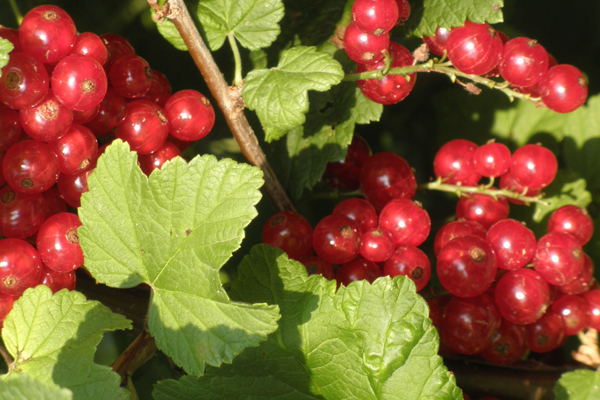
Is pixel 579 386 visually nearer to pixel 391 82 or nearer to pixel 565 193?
pixel 565 193

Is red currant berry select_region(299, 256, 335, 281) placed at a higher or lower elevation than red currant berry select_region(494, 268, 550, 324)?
higher

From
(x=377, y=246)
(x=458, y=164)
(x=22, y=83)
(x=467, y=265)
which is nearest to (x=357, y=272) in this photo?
(x=377, y=246)

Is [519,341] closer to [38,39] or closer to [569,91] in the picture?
[569,91]

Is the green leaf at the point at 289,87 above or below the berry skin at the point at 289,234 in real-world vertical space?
above

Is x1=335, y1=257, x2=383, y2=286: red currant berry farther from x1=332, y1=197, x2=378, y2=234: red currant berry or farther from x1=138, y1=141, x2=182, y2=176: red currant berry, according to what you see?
x1=138, y1=141, x2=182, y2=176: red currant berry

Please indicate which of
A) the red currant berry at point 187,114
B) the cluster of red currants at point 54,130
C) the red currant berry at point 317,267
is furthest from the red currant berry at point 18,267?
the red currant berry at point 317,267

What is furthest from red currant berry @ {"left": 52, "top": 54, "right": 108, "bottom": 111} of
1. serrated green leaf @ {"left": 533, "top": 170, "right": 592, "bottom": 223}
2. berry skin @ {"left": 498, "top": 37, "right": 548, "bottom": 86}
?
serrated green leaf @ {"left": 533, "top": 170, "right": 592, "bottom": 223}

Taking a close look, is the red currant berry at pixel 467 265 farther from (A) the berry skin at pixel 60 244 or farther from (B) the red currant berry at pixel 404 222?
(A) the berry skin at pixel 60 244
